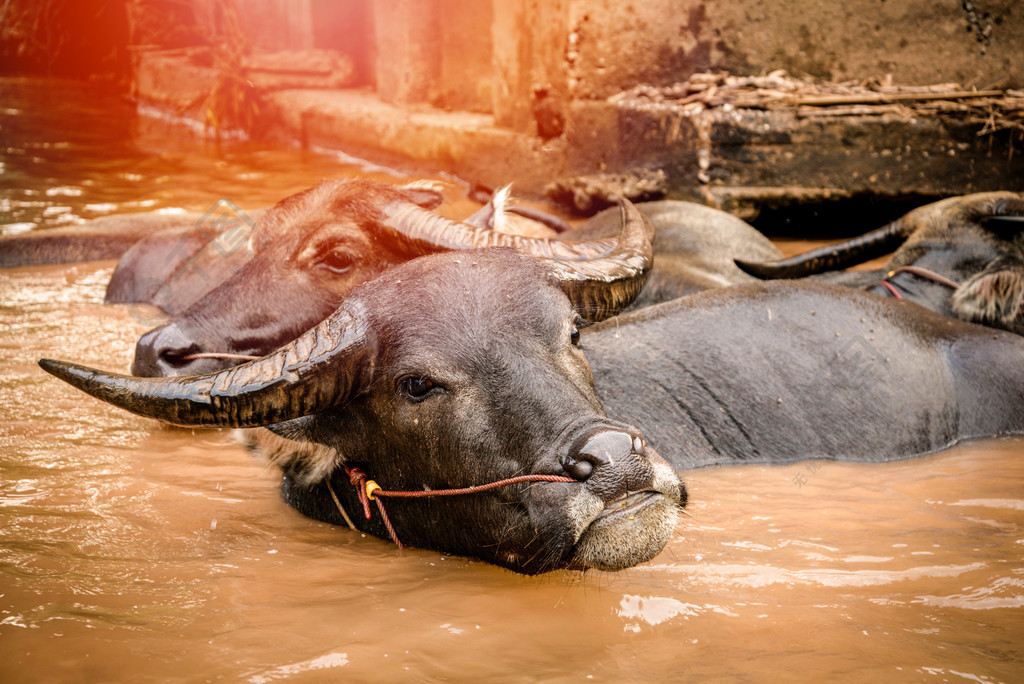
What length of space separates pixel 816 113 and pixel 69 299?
547cm

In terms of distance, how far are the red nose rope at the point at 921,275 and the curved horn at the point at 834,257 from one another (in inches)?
9.6

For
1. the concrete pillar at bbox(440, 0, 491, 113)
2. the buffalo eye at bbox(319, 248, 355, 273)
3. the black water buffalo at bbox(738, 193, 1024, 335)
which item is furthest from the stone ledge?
the concrete pillar at bbox(440, 0, 491, 113)

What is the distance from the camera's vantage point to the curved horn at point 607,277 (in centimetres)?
321

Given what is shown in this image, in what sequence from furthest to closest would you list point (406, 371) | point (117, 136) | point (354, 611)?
point (117, 136)
point (406, 371)
point (354, 611)

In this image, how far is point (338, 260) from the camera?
165 inches

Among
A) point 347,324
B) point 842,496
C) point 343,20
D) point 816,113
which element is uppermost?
point 343,20

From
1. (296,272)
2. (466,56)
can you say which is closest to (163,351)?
(296,272)

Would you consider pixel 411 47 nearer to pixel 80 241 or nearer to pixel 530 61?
pixel 530 61

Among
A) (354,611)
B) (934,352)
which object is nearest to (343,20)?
(934,352)

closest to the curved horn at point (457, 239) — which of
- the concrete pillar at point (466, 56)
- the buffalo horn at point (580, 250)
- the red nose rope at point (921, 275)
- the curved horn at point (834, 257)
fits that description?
the buffalo horn at point (580, 250)

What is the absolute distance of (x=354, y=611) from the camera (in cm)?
256

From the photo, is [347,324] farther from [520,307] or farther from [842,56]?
[842,56]

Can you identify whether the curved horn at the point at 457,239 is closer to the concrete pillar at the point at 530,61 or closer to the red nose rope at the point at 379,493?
the red nose rope at the point at 379,493

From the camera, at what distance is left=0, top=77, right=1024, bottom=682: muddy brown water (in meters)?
2.26
